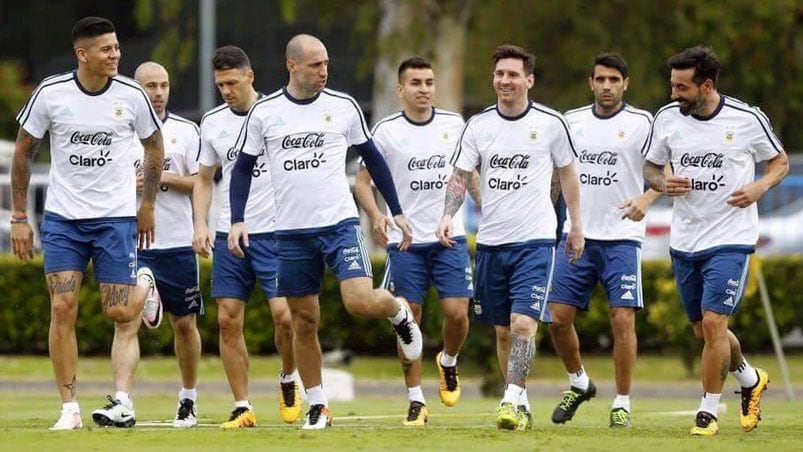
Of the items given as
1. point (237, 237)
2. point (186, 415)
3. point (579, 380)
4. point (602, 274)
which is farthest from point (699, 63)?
point (186, 415)

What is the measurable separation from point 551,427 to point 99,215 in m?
3.48

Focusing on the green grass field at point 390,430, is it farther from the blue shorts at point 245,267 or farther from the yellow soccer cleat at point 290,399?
the blue shorts at point 245,267

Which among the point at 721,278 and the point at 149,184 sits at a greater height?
the point at 149,184

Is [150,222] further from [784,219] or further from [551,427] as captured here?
[784,219]

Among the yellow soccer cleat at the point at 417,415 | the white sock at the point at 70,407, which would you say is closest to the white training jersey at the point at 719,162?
the yellow soccer cleat at the point at 417,415

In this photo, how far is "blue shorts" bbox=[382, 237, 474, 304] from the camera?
14375 millimetres

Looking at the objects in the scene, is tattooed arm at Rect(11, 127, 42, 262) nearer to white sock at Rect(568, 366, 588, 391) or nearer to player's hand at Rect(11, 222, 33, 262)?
player's hand at Rect(11, 222, 33, 262)

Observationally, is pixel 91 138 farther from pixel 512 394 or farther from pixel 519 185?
pixel 512 394

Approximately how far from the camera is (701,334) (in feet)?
42.7

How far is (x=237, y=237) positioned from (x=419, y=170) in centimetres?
241

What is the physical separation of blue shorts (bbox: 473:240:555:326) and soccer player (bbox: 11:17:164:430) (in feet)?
8.15


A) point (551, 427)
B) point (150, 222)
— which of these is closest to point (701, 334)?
point (551, 427)

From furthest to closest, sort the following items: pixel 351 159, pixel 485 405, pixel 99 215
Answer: pixel 351 159, pixel 485 405, pixel 99 215

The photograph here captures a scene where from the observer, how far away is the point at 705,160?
1260 centimetres
